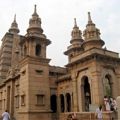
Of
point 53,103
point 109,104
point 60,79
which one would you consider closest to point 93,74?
point 109,104

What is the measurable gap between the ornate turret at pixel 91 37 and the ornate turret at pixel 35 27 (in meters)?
7.23

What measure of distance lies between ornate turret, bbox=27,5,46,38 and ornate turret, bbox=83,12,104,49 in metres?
7.23

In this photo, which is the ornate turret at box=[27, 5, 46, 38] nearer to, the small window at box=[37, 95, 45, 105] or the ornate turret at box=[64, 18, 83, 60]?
the ornate turret at box=[64, 18, 83, 60]

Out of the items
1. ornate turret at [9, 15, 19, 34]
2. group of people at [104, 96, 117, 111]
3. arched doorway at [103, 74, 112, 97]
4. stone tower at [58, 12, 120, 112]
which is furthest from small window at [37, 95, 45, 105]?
ornate turret at [9, 15, 19, 34]

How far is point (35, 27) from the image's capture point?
3531 cm

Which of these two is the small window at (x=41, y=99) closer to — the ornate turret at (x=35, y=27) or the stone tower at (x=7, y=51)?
the ornate turret at (x=35, y=27)

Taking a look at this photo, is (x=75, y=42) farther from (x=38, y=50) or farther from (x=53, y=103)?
(x=53, y=103)

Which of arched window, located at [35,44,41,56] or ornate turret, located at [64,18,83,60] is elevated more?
ornate turret, located at [64,18,83,60]

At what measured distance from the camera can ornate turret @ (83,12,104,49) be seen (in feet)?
101

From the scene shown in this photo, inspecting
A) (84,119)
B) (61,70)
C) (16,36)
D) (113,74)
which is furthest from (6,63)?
(84,119)

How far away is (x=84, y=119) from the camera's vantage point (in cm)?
2152

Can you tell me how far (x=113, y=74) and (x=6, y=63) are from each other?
2812 cm

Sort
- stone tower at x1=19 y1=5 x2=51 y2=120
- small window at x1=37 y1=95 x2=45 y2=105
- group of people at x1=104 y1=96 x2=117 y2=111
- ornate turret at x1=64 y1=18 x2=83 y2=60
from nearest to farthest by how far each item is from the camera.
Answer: group of people at x1=104 y1=96 x2=117 y2=111 < stone tower at x1=19 y1=5 x2=51 y2=120 < small window at x1=37 y1=95 x2=45 y2=105 < ornate turret at x1=64 y1=18 x2=83 y2=60

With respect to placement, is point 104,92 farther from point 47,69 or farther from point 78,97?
point 47,69
